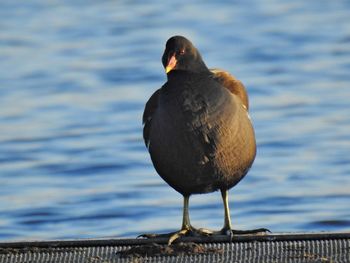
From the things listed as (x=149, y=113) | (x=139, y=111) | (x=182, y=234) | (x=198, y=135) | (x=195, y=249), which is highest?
(x=139, y=111)

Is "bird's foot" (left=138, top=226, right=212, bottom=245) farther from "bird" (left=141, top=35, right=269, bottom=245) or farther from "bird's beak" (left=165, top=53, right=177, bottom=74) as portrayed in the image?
"bird's beak" (left=165, top=53, right=177, bottom=74)

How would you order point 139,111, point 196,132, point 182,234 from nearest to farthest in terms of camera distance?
point 196,132, point 182,234, point 139,111

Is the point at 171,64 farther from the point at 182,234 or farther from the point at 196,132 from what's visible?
the point at 182,234

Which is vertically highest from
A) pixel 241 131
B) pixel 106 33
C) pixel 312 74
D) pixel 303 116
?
pixel 106 33

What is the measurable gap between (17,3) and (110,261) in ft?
44.3

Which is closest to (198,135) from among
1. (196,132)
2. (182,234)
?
(196,132)

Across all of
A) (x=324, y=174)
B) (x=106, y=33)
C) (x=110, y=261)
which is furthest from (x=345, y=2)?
(x=110, y=261)

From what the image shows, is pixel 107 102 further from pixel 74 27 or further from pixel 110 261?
pixel 110 261

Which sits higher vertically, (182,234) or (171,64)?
(171,64)

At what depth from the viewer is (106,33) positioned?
55.8 feet

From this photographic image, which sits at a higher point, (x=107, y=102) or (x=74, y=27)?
(x=74, y=27)

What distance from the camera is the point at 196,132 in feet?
19.5

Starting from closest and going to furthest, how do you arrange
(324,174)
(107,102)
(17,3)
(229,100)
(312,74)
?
(229,100) < (324,174) < (107,102) < (312,74) < (17,3)

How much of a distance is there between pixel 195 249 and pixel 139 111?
6.94 meters
